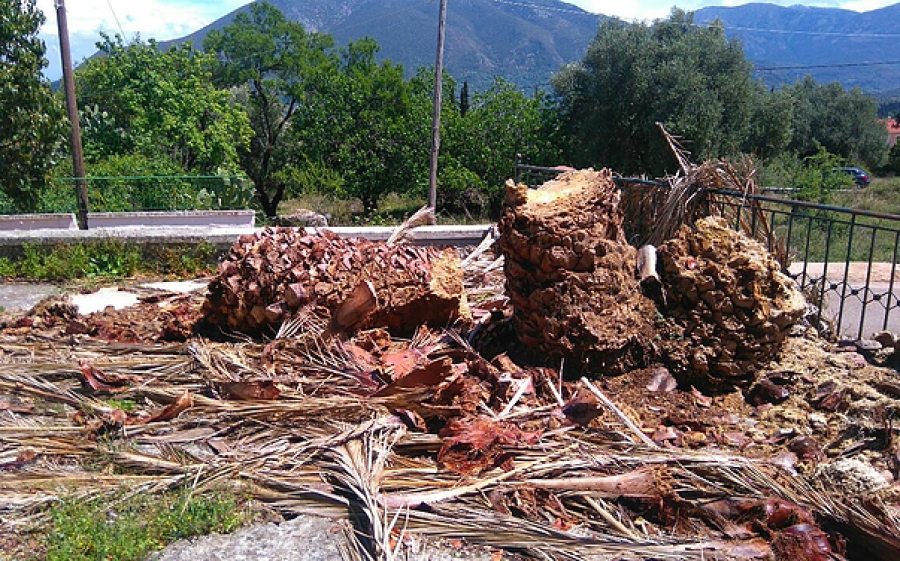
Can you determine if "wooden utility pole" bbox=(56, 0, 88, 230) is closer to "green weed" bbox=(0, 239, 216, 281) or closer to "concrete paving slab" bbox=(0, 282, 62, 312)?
"green weed" bbox=(0, 239, 216, 281)

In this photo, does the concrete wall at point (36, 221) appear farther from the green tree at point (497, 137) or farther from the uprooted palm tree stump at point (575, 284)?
the green tree at point (497, 137)

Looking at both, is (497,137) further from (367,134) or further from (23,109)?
(23,109)

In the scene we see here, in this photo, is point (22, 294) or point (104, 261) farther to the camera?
point (104, 261)

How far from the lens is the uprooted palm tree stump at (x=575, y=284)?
4.60 metres

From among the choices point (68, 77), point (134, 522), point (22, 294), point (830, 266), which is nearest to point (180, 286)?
point (22, 294)

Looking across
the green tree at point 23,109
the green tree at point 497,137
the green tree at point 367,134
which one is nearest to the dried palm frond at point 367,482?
the green tree at point 23,109

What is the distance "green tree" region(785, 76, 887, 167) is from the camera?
41.0 m

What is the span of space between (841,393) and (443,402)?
2386 millimetres

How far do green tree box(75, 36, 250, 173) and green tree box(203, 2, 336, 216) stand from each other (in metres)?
3.77

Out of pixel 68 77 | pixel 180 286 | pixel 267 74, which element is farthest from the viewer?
pixel 267 74

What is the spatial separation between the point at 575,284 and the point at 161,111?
70.7ft

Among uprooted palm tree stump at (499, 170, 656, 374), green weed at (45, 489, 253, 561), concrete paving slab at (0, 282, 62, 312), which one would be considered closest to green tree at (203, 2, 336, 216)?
concrete paving slab at (0, 282, 62, 312)

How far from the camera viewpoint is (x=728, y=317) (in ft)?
15.1

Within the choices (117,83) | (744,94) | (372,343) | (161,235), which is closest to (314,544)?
(372,343)
